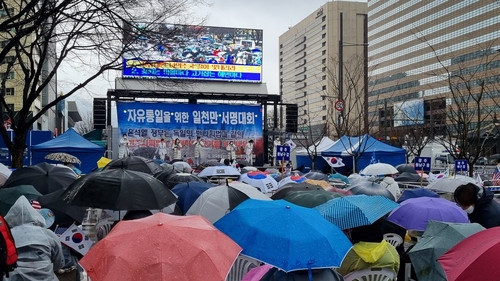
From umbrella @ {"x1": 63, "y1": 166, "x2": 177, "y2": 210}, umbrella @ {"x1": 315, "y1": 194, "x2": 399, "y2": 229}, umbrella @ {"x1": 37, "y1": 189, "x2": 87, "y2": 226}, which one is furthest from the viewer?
umbrella @ {"x1": 37, "y1": 189, "x2": 87, "y2": 226}

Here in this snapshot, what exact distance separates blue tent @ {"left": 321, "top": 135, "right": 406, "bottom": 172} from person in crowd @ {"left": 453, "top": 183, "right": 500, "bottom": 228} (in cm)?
1501

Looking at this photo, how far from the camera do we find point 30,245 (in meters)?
4.64

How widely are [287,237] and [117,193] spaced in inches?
111

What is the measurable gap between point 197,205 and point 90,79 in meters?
7.22

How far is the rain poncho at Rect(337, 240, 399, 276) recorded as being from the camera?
4.83m

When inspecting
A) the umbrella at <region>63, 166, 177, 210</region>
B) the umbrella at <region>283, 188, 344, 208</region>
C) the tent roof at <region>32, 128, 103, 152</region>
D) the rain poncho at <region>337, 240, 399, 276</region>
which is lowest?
the rain poncho at <region>337, 240, 399, 276</region>

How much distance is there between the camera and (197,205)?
656 cm

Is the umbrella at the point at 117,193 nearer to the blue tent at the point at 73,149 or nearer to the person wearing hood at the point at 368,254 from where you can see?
the person wearing hood at the point at 368,254

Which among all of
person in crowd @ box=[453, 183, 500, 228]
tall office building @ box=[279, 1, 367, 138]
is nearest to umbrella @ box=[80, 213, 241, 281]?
person in crowd @ box=[453, 183, 500, 228]

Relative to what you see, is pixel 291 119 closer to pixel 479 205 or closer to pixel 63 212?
pixel 63 212

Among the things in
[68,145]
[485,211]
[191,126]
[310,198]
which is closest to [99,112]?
[191,126]

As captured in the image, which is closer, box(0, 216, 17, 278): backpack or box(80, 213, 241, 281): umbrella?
box(80, 213, 241, 281): umbrella

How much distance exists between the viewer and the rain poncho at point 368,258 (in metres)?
4.83

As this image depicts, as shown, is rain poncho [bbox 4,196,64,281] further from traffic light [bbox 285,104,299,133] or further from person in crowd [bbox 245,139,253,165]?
person in crowd [bbox 245,139,253,165]
